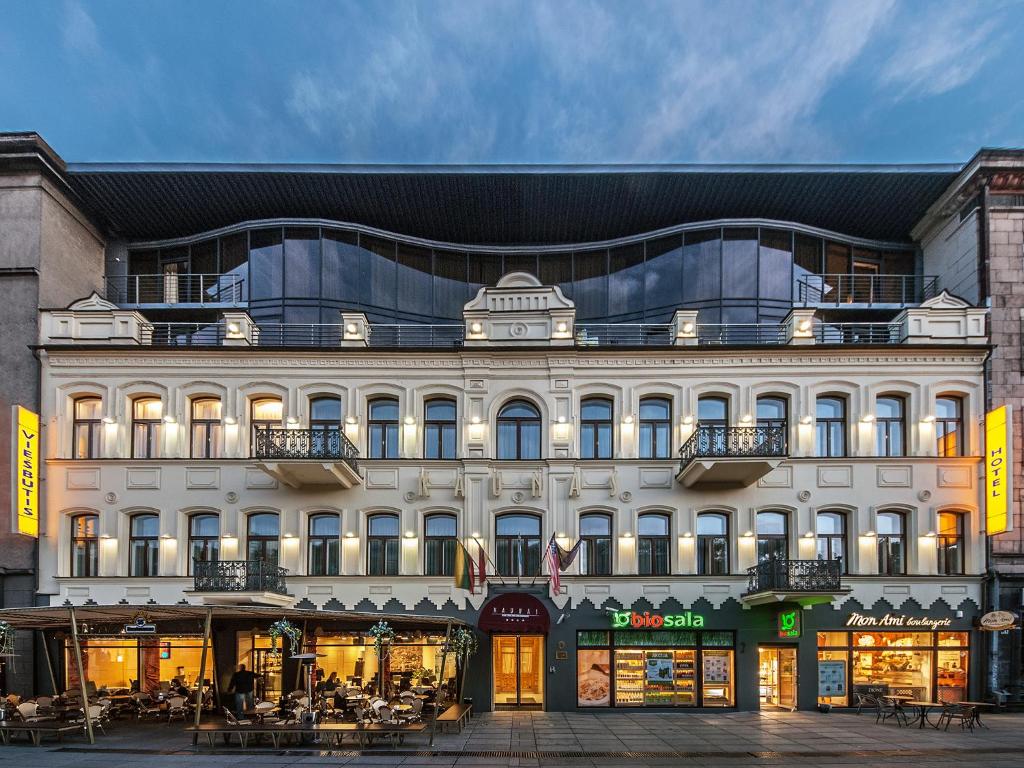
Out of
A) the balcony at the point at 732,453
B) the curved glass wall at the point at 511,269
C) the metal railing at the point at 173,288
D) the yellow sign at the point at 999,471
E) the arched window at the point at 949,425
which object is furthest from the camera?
the metal railing at the point at 173,288

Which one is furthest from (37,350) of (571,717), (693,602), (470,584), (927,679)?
(927,679)

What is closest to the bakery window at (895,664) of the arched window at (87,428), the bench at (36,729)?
the bench at (36,729)

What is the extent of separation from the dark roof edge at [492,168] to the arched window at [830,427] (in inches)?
317

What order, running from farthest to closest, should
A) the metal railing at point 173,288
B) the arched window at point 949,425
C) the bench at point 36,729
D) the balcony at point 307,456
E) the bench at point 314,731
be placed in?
the metal railing at point 173,288 → the arched window at point 949,425 → the balcony at point 307,456 → the bench at point 36,729 → the bench at point 314,731

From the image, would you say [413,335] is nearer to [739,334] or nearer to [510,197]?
[510,197]

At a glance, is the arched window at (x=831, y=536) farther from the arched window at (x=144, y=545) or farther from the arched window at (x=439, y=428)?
the arched window at (x=144, y=545)

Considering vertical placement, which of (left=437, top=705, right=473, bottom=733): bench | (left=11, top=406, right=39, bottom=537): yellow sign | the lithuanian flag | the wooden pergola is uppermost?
(left=11, top=406, right=39, bottom=537): yellow sign

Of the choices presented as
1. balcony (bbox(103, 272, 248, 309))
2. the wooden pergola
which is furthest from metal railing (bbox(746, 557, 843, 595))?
balcony (bbox(103, 272, 248, 309))

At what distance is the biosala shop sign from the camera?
76.3 ft

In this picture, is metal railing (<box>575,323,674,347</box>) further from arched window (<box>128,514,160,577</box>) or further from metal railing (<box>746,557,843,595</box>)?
arched window (<box>128,514,160,577</box>)

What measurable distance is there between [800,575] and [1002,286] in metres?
12.0

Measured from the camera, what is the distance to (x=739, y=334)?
87.5ft

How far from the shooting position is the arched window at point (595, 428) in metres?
24.7

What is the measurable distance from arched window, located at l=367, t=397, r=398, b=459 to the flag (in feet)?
14.2
